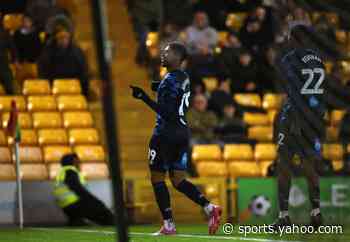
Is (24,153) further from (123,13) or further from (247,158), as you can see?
(123,13)

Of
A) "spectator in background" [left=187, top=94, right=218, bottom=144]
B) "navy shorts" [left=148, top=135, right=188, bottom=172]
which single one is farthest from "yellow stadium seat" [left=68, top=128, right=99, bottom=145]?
"navy shorts" [left=148, top=135, right=188, bottom=172]

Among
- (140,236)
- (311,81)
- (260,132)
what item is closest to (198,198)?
(140,236)

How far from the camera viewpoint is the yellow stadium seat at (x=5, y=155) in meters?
17.8

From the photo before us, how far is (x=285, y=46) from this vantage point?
43.8ft

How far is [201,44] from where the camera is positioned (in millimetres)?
20500

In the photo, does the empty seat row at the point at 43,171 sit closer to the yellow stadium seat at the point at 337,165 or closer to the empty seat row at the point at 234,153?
the empty seat row at the point at 234,153

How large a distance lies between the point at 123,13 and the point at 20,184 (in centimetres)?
664

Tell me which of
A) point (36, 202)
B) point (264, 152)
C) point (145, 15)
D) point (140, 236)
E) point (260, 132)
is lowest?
point (36, 202)

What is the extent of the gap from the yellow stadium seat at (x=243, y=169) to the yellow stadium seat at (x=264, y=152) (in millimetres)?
166

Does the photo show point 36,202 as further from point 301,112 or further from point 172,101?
point 301,112

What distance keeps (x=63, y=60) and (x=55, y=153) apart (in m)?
1.70

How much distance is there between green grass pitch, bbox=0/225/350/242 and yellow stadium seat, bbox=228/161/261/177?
3.44m

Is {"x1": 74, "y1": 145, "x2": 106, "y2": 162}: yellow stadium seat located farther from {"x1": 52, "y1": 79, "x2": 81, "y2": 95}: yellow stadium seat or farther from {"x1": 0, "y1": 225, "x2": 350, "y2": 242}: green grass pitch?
{"x1": 0, "y1": 225, "x2": 350, "y2": 242}: green grass pitch

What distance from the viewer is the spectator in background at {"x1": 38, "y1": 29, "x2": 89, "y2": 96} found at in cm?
1919
